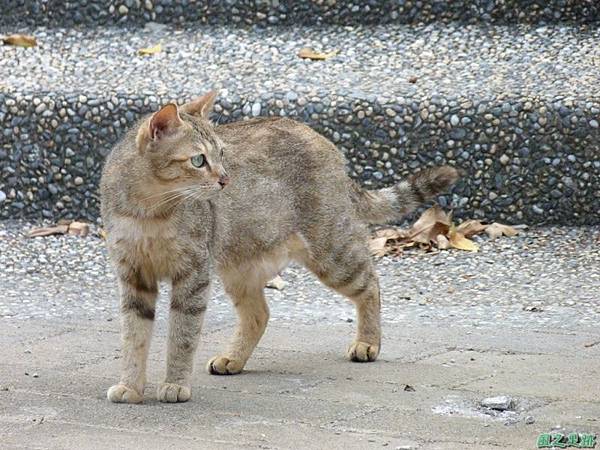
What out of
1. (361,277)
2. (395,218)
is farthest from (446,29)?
(361,277)

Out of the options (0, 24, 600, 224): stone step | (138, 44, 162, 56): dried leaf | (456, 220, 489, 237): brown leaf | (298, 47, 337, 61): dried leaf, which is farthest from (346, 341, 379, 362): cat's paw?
(138, 44, 162, 56): dried leaf

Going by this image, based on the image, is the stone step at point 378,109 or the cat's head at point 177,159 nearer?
the cat's head at point 177,159

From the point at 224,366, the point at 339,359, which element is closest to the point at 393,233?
the point at 339,359

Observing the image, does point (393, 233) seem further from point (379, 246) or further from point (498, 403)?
point (498, 403)

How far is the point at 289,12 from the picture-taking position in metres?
8.06

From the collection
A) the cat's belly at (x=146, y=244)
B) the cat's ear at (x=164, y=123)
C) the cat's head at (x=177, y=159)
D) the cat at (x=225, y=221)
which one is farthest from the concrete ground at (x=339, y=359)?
the cat's ear at (x=164, y=123)

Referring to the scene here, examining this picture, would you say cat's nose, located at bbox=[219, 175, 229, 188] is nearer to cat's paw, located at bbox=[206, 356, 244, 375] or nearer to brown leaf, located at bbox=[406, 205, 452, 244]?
cat's paw, located at bbox=[206, 356, 244, 375]

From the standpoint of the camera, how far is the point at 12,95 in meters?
7.02

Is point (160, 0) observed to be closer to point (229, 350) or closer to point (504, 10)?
point (504, 10)

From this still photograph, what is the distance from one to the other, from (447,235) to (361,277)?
191 cm

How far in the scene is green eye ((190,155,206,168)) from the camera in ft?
12.9

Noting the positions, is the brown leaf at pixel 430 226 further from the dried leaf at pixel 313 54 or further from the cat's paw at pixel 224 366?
the cat's paw at pixel 224 366

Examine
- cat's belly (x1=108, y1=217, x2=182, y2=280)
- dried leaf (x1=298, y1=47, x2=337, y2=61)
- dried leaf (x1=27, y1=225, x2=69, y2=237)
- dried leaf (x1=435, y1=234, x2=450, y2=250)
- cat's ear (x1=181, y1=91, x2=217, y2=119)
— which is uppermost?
cat's ear (x1=181, y1=91, x2=217, y2=119)

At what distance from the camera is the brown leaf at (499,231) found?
6.48 metres
